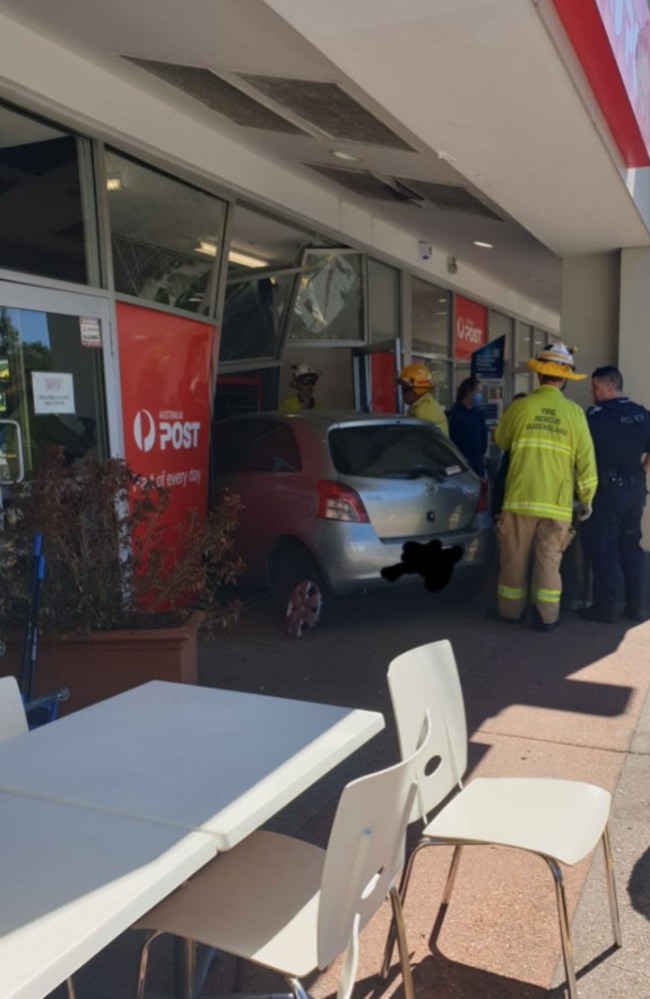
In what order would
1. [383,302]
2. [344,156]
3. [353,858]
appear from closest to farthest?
1. [353,858]
2. [344,156]
3. [383,302]

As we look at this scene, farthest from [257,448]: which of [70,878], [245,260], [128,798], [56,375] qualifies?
[70,878]

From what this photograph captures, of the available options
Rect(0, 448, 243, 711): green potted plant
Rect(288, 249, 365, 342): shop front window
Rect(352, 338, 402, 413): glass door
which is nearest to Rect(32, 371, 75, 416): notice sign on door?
Rect(0, 448, 243, 711): green potted plant

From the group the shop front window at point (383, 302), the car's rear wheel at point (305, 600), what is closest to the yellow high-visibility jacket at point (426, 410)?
the shop front window at point (383, 302)

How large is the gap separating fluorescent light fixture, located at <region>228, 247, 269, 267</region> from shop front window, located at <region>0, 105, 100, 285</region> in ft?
10.8

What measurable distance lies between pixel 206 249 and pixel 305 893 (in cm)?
594

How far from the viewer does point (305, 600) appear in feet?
21.7

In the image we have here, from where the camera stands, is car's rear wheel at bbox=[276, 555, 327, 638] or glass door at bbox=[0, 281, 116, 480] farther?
car's rear wheel at bbox=[276, 555, 327, 638]

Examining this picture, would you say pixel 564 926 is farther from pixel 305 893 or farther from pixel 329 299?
pixel 329 299

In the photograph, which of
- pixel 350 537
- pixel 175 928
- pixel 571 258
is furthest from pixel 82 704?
pixel 571 258

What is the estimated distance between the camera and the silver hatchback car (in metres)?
6.37

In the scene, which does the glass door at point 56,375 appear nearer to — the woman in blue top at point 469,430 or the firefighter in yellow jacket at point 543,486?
the firefighter in yellow jacket at point 543,486

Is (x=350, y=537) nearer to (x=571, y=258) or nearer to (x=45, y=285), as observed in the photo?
(x=45, y=285)

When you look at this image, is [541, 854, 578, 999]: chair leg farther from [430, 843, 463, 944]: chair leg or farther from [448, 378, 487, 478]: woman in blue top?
[448, 378, 487, 478]: woman in blue top

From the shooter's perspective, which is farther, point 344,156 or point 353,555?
point 344,156
